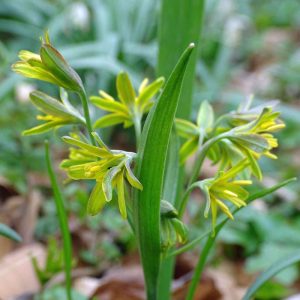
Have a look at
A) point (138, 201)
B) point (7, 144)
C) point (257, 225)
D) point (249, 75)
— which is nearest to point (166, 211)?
point (138, 201)

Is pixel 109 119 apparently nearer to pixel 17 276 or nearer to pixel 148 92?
pixel 148 92

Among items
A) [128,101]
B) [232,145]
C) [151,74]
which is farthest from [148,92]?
[151,74]

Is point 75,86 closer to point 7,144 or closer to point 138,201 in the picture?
point 138,201

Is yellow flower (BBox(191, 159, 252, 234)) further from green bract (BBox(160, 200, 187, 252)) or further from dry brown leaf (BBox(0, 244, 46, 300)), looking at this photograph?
dry brown leaf (BBox(0, 244, 46, 300))

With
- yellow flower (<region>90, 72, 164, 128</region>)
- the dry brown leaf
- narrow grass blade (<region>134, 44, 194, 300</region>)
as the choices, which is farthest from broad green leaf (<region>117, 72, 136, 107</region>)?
the dry brown leaf

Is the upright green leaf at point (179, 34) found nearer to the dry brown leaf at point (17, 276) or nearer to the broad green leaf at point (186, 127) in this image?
the broad green leaf at point (186, 127)

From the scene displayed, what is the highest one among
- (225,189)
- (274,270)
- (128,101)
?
(128,101)
